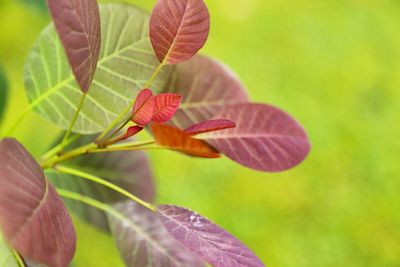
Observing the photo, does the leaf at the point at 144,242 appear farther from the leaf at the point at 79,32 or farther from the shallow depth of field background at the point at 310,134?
the shallow depth of field background at the point at 310,134

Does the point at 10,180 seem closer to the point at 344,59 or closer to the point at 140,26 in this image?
the point at 140,26

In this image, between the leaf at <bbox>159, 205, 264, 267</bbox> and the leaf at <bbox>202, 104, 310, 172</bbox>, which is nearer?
the leaf at <bbox>159, 205, 264, 267</bbox>

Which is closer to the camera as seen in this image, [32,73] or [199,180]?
[32,73]

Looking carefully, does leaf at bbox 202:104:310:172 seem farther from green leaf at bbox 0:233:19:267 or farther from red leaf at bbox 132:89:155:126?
green leaf at bbox 0:233:19:267

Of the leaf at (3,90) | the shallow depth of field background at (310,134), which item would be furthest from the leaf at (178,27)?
the shallow depth of field background at (310,134)

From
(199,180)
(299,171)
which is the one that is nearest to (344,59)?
(299,171)

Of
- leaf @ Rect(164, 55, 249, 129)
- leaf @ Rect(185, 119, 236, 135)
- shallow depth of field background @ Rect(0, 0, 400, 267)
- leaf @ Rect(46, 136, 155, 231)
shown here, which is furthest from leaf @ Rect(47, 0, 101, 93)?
shallow depth of field background @ Rect(0, 0, 400, 267)
